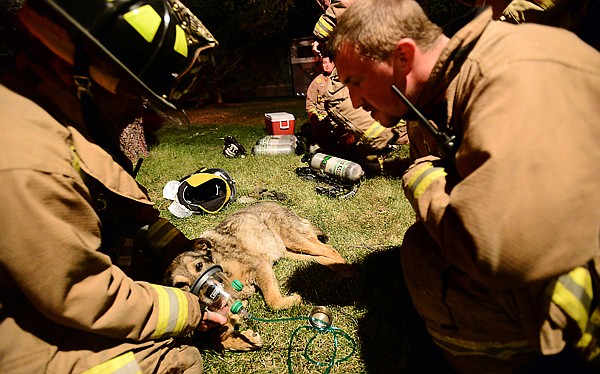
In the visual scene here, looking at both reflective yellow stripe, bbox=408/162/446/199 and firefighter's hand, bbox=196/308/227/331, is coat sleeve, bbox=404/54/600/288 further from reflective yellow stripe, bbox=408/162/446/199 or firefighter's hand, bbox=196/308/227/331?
firefighter's hand, bbox=196/308/227/331

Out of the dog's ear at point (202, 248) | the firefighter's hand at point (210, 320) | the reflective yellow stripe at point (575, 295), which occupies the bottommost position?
the dog's ear at point (202, 248)

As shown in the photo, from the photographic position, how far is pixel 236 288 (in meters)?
3.34

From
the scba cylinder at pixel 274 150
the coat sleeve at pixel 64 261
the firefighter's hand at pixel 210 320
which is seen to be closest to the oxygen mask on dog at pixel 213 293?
the firefighter's hand at pixel 210 320

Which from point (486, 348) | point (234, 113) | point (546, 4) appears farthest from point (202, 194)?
point (234, 113)

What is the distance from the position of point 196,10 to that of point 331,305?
67.8ft

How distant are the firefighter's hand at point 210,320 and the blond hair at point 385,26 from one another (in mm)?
2201

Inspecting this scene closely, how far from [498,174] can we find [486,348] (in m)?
1.19

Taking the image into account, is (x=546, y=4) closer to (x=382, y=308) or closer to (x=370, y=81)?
(x=370, y=81)

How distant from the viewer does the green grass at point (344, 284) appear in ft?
8.77

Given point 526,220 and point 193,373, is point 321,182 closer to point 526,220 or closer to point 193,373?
point 193,373

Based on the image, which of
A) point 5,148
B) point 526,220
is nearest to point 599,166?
point 526,220

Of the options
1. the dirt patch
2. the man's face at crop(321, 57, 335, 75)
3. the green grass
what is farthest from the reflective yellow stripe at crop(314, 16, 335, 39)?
the dirt patch

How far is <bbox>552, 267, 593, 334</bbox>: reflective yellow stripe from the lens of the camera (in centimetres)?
148

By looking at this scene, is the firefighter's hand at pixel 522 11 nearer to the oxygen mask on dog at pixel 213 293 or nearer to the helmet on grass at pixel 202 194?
the oxygen mask on dog at pixel 213 293
